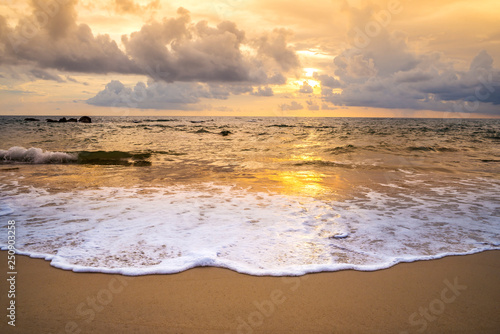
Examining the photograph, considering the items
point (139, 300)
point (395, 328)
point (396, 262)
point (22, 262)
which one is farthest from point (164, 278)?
point (396, 262)

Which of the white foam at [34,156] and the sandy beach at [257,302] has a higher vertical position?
the white foam at [34,156]

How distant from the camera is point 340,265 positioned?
3314 mm

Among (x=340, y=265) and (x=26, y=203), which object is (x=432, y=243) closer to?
(x=340, y=265)

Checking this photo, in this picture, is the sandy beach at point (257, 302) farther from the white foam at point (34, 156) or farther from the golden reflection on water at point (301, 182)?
the white foam at point (34, 156)

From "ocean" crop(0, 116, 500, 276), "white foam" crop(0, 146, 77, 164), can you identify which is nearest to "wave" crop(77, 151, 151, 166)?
"white foam" crop(0, 146, 77, 164)

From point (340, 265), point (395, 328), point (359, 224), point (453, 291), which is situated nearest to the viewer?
point (395, 328)

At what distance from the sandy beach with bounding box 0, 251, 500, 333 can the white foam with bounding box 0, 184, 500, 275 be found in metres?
0.21

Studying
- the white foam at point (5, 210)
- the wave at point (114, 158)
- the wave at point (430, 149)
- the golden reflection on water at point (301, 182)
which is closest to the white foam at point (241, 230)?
the white foam at point (5, 210)

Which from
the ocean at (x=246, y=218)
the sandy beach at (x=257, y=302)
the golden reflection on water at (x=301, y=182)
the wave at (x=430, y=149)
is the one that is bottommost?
the sandy beach at (x=257, y=302)

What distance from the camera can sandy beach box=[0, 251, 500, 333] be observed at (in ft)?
7.64

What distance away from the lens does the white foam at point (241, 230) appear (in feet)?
11.2

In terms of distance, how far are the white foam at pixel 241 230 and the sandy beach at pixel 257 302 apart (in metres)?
0.21

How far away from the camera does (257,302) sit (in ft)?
8.65

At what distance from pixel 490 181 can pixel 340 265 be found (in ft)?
27.1
